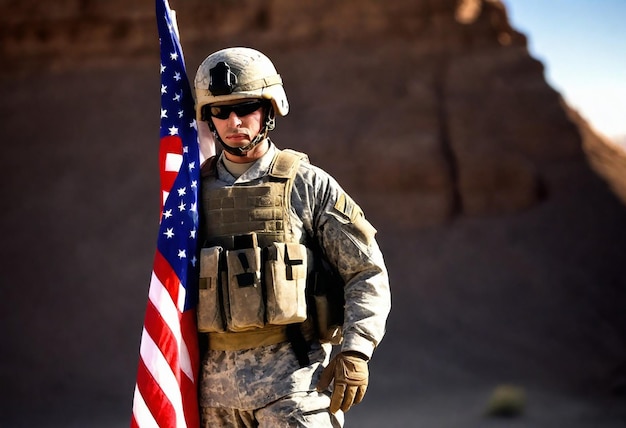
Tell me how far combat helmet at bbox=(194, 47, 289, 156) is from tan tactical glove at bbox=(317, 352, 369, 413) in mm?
950

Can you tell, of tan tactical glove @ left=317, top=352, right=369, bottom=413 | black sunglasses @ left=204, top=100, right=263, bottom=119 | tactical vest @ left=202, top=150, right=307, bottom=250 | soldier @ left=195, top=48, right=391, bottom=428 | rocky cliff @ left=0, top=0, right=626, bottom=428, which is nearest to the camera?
tan tactical glove @ left=317, top=352, right=369, bottom=413

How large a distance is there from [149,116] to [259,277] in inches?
658

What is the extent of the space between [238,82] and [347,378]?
125cm

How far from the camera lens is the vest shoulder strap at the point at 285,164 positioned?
4.40 meters

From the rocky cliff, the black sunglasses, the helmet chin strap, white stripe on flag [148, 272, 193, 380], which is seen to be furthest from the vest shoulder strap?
the rocky cliff

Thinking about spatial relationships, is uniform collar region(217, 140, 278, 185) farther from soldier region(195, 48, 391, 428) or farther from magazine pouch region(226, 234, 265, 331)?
magazine pouch region(226, 234, 265, 331)

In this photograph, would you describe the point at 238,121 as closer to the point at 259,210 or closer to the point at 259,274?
the point at 259,210

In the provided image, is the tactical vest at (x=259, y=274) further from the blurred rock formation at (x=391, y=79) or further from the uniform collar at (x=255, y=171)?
the blurred rock formation at (x=391, y=79)

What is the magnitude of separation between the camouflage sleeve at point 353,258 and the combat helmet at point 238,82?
1.06ft

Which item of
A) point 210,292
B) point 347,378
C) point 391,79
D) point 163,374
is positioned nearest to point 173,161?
point 210,292

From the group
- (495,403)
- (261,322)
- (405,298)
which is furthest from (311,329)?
(405,298)

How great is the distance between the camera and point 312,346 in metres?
4.39

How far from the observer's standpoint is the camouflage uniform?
4.21m

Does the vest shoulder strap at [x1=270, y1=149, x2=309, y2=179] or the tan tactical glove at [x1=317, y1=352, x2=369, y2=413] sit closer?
the tan tactical glove at [x1=317, y1=352, x2=369, y2=413]
